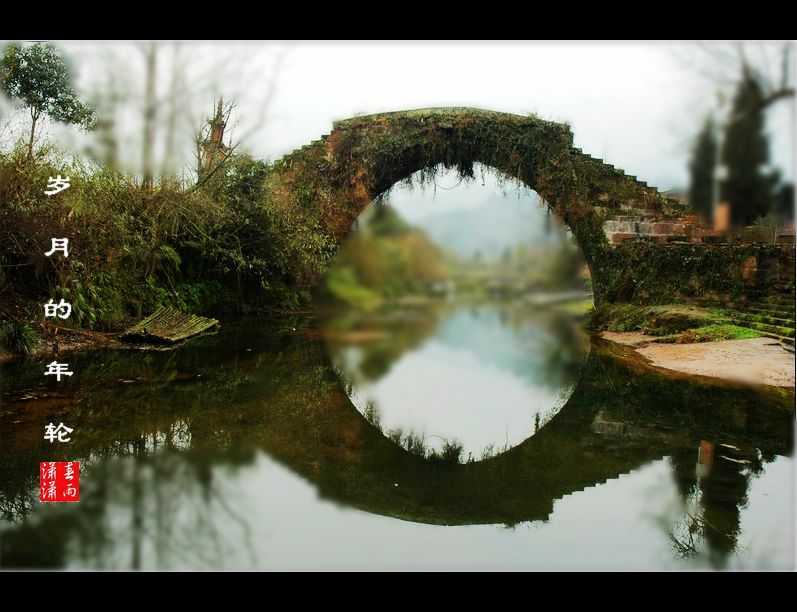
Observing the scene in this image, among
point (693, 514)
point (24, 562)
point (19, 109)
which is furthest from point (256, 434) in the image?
point (19, 109)

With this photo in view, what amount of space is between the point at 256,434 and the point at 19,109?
685 centimetres

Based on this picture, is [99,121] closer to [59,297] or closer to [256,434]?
[59,297]

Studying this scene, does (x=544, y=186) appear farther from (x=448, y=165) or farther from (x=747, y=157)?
(x=747, y=157)

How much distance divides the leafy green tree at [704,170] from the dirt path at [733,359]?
9.88 feet

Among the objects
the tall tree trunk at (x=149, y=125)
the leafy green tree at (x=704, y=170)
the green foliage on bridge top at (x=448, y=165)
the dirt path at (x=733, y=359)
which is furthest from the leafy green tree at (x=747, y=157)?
the tall tree trunk at (x=149, y=125)

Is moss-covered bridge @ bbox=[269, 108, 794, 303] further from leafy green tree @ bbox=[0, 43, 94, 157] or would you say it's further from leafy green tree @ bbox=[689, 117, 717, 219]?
leafy green tree @ bbox=[0, 43, 94, 157]

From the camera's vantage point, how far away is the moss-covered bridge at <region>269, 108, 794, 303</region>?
46.9ft

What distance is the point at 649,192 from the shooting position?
50.1 feet

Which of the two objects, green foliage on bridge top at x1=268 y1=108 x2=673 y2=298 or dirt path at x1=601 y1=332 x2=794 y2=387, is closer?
dirt path at x1=601 y1=332 x2=794 y2=387

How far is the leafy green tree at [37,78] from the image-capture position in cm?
927

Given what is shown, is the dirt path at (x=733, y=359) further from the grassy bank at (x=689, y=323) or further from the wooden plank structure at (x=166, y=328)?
the wooden plank structure at (x=166, y=328)

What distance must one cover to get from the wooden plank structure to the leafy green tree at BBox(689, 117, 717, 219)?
30.0 feet

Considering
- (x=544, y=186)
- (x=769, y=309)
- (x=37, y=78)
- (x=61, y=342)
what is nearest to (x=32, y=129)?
(x=37, y=78)

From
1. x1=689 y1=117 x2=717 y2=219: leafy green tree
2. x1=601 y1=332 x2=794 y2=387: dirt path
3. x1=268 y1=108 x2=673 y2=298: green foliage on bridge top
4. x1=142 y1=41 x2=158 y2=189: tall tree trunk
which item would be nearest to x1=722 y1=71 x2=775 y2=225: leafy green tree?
x1=689 y1=117 x2=717 y2=219: leafy green tree
